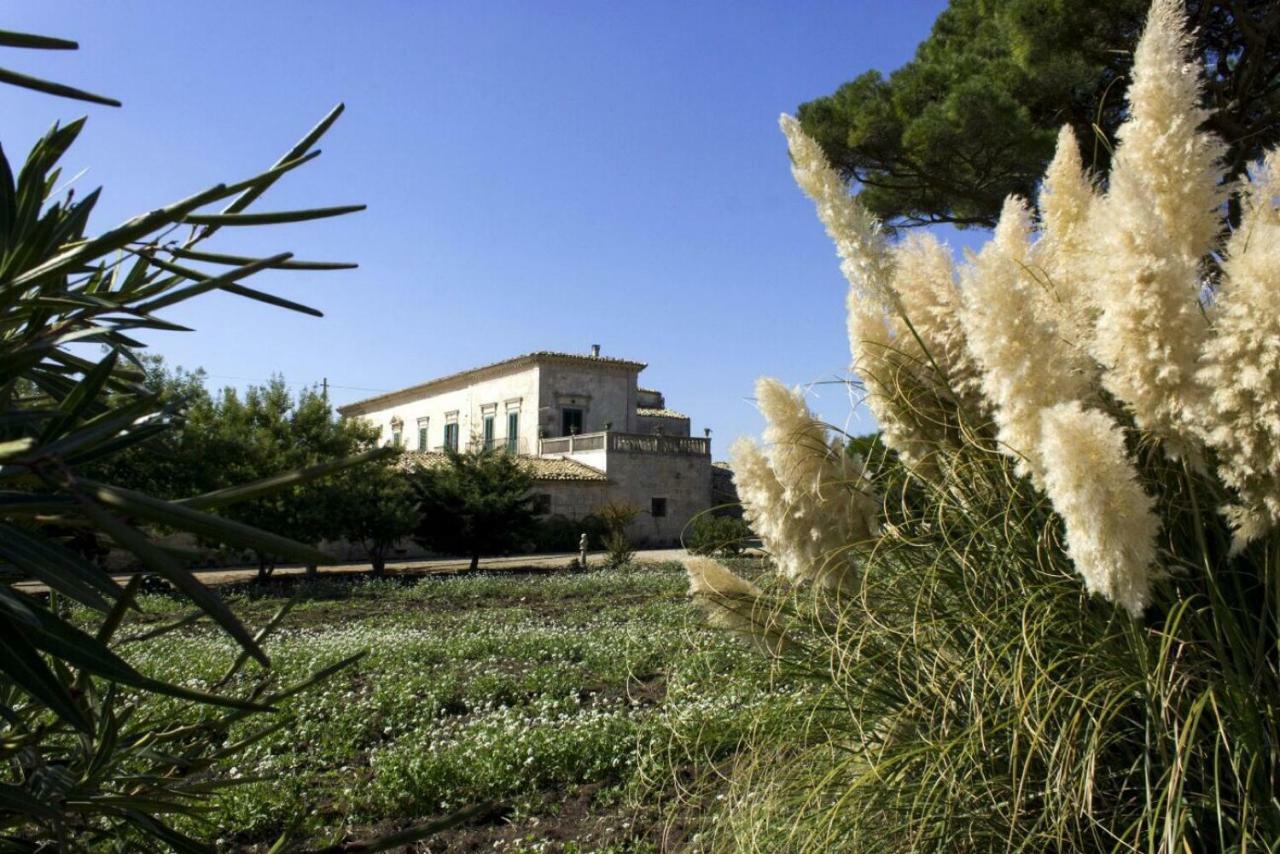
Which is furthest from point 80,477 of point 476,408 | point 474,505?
point 476,408

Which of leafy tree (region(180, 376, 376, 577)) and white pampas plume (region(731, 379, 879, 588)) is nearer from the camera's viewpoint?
white pampas plume (region(731, 379, 879, 588))

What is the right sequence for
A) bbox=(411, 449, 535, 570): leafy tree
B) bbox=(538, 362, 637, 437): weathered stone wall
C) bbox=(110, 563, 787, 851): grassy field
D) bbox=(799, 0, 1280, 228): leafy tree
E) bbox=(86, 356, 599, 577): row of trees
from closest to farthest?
bbox=(110, 563, 787, 851): grassy field
bbox=(799, 0, 1280, 228): leafy tree
bbox=(86, 356, 599, 577): row of trees
bbox=(411, 449, 535, 570): leafy tree
bbox=(538, 362, 637, 437): weathered stone wall

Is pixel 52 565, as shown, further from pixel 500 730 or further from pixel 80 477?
pixel 500 730

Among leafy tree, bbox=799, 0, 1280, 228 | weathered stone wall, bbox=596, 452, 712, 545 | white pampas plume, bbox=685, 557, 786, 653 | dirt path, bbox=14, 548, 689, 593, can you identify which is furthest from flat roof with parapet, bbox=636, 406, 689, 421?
white pampas plume, bbox=685, 557, 786, 653

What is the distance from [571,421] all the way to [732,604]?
36.0m

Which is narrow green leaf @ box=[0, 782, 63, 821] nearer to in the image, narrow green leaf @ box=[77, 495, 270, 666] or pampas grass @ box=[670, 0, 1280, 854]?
narrow green leaf @ box=[77, 495, 270, 666]

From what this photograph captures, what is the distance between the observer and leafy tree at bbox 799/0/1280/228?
974cm

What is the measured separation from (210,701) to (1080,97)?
11891 mm

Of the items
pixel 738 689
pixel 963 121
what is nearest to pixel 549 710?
pixel 738 689

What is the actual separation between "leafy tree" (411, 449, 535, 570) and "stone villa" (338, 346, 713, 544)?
5583mm

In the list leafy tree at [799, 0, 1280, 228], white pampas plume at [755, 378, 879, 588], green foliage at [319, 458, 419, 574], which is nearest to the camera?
white pampas plume at [755, 378, 879, 588]

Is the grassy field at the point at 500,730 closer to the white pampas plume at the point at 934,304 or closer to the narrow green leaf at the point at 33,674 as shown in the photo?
the narrow green leaf at the point at 33,674

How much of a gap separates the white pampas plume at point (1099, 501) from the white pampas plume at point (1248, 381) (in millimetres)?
192

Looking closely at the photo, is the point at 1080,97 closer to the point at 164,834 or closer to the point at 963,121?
the point at 963,121
